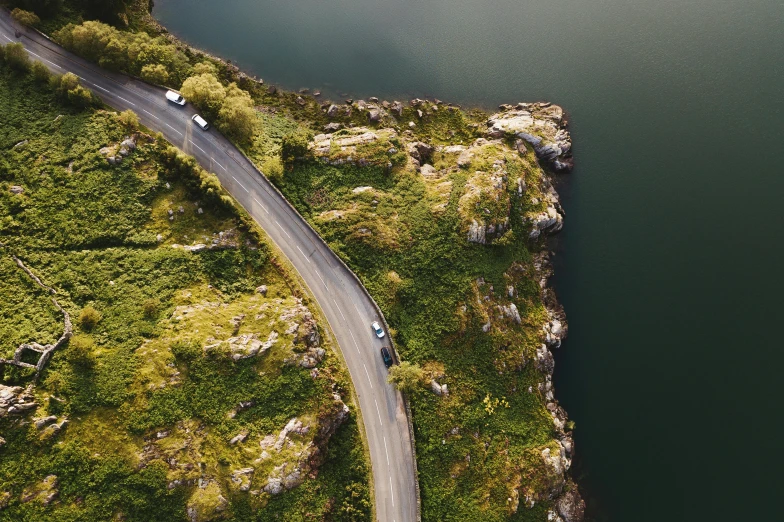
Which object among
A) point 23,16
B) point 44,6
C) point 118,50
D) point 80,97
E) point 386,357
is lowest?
point 386,357

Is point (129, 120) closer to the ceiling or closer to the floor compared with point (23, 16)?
closer to the floor

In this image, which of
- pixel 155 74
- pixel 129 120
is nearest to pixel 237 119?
pixel 129 120

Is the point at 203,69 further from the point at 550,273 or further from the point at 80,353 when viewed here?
the point at 550,273

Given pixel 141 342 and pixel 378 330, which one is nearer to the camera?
pixel 141 342

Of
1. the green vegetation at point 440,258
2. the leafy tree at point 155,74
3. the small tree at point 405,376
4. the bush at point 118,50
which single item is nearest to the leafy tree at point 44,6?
the green vegetation at point 440,258

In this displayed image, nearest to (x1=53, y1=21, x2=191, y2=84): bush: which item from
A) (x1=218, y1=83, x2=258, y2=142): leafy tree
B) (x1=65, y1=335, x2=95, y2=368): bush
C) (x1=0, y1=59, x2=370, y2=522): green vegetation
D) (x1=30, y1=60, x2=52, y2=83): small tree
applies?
(x1=30, y1=60, x2=52, y2=83): small tree

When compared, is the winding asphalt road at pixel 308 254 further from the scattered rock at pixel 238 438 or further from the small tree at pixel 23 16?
the scattered rock at pixel 238 438

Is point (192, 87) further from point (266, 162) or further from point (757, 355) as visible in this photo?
point (757, 355)

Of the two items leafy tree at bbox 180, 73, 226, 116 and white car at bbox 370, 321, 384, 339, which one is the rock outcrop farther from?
leafy tree at bbox 180, 73, 226, 116

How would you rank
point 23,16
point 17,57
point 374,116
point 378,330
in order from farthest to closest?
point 374,116 → point 23,16 → point 17,57 → point 378,330
